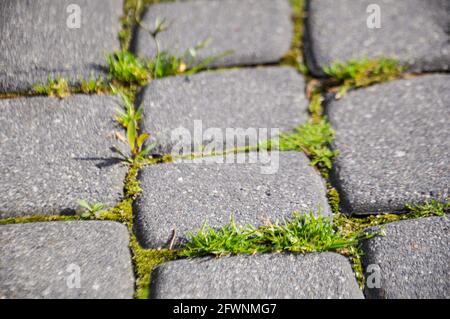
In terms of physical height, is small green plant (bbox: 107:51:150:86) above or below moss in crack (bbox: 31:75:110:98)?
above

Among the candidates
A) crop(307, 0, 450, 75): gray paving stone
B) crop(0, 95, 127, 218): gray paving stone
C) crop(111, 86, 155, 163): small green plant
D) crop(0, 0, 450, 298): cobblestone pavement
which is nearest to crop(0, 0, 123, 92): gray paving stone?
crop(0, 0, 450, 298): cobblestone pavement

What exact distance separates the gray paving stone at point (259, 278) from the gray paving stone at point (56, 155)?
35 centimetres

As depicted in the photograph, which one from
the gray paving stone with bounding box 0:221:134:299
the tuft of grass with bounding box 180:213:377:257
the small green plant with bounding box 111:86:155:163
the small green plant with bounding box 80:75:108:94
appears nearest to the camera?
the gray paving stone with bounding box 0:221:134:299

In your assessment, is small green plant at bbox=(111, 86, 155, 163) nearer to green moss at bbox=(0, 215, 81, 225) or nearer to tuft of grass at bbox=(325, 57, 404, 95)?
green moss at bbox=(0, 215, 81, 225)

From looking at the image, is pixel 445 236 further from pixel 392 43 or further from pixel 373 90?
pixel 392 43

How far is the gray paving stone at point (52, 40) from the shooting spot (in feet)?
6.20

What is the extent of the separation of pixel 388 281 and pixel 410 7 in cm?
144

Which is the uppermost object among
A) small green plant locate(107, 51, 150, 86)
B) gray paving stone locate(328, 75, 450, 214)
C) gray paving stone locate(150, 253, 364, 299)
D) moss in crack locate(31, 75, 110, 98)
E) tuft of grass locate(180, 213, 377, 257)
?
small green plant locate(107, 51, 150, 86)

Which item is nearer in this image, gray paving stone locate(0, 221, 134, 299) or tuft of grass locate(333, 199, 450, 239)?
gray paving stone locate(0, 221, 134, 299)

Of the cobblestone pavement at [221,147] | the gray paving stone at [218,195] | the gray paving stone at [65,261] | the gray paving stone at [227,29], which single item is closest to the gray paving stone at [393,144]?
the cobblestone pavement at [221,147]

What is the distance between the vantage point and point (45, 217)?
58.1 inches

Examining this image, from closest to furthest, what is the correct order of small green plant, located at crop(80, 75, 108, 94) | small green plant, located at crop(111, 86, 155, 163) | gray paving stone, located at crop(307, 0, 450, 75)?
small green plant, located at crop(111, 86, 155, 163) < small green plant, located at crop(80, 75, 108, 94) < gray paving stone, located at crop(307, 0, 450, 75)

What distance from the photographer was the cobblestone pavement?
133 centimetres

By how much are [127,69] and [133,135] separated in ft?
1.21
